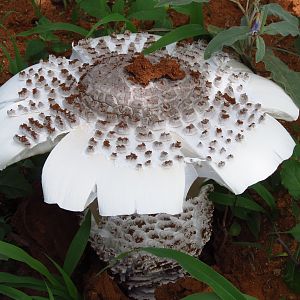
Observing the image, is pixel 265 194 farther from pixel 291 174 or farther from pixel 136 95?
pixel 136 95

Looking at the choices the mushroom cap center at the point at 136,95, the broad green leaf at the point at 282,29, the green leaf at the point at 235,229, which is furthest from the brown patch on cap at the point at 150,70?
the green leaf at the point at 235,229

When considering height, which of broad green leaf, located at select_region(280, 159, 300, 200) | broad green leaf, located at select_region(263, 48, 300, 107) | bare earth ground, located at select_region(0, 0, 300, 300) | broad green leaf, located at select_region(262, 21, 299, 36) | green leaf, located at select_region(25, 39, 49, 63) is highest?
broad green leaf, located at select_region(262, 21, 299, 36)

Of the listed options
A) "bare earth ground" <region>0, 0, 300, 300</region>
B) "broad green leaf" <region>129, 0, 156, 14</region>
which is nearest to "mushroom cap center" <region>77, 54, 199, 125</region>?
"bare earth ground" <region>0, 0, 300, 300</region>

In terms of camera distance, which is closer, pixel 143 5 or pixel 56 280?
pixel 56 280

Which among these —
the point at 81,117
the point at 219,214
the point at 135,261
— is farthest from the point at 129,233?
the point at 219,214

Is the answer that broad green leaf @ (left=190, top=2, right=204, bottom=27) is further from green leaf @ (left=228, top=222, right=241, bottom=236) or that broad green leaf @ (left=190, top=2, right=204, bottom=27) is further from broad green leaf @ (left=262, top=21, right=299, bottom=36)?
green leaf @ (left=228, top=222, right=241, bottom=236)

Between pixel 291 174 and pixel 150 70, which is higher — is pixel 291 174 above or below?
below

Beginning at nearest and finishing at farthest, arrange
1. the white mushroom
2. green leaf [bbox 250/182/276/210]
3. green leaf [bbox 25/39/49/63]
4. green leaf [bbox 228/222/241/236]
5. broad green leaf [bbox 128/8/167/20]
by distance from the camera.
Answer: the white mushroom < green leaf [bbox 250/182/276/210] < green leaf [bbox 228/222/241/236] < broad green leaf [bbox 128/8/167/20] < green leaf [bbox 25/39/49/63]

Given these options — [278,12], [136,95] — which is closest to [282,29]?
[278,12]
